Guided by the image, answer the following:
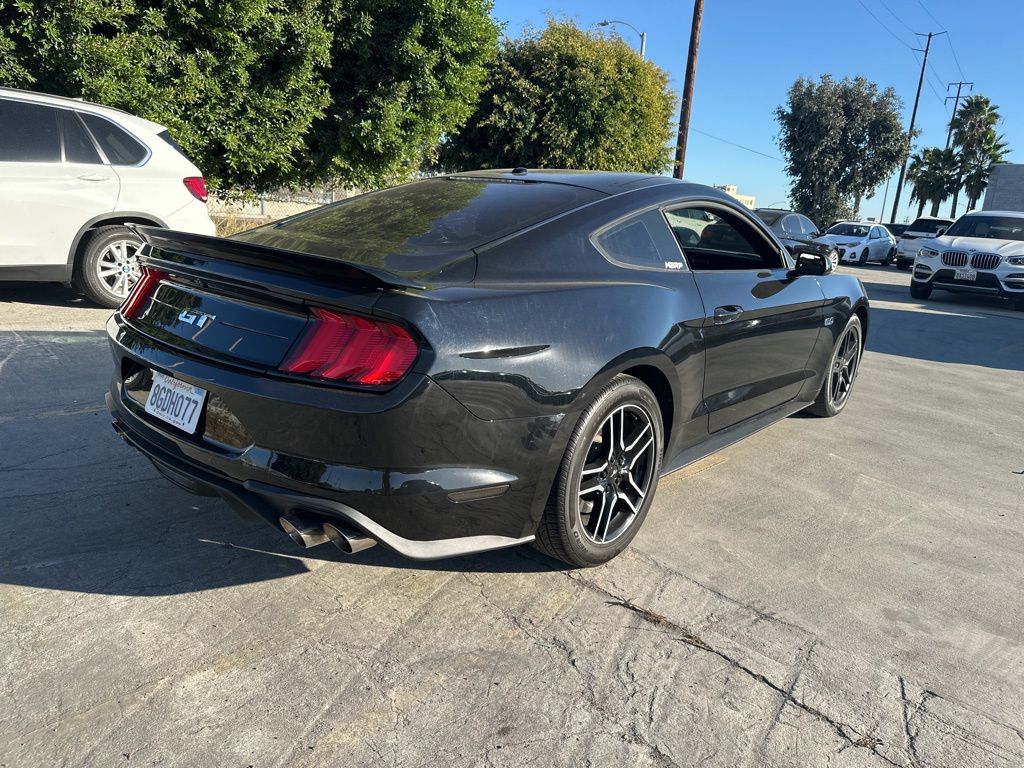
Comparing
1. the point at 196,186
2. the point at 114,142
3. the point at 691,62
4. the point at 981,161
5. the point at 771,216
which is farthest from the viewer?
the point at 981,161

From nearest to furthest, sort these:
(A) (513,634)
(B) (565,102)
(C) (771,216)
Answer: (A) (513,634)
(C) (771,216)
(B) (565,102)

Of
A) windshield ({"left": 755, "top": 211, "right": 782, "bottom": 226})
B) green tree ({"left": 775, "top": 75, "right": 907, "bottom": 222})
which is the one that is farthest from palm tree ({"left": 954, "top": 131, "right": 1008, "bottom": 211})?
windshield ({"left": 755, "top": 211, "right": 782, "bottom": 226})

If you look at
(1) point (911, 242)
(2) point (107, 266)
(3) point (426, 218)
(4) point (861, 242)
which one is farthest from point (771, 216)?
(3) point (426, 218)

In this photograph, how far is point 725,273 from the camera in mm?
3857

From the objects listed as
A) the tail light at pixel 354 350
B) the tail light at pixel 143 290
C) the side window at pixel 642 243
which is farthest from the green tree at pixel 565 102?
the tail light at pixel 354 350

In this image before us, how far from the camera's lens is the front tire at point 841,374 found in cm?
532

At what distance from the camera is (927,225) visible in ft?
91.3

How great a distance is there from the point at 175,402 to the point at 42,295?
20.4ft

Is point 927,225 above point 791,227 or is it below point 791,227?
above

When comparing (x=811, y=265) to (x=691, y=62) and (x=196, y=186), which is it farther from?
(x=691, y=62)

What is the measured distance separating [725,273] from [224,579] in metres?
2.59

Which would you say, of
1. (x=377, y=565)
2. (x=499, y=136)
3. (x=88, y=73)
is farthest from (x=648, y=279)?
(x=499, y=136)

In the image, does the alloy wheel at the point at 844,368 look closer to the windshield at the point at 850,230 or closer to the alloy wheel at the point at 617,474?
the alloy wheel at the point at 617,474

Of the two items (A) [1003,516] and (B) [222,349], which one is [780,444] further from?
(B) [222,349]
